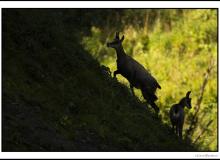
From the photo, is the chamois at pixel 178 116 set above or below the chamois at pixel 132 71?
below

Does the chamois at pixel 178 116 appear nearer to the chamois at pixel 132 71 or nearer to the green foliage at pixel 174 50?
the chamois at pixel 132 71

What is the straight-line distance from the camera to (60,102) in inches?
546

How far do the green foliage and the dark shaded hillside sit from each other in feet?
41.2

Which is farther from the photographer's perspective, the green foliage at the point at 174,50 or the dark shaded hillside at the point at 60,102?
the green foliage at the point at 174,50

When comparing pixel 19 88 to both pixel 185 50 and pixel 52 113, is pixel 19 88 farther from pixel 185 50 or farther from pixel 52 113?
pixel 185 50

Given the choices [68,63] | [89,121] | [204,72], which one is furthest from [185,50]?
[89,121]

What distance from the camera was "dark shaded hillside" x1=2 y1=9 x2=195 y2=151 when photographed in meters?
12.3

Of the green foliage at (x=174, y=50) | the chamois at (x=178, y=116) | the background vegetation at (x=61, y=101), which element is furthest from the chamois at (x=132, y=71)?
the green foliage at (x=174, y=50)

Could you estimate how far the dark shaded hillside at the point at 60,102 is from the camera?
1233cm

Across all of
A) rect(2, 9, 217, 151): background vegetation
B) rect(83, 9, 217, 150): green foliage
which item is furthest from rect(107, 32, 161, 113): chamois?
rect(83, 9, 217, 150): green foliage

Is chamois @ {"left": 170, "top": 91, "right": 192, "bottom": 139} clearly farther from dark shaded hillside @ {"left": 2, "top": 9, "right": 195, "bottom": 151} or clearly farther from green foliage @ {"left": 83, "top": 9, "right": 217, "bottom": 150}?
green foliage @ {"left": 83, "top": 9, "right": 217, "bottom": 150}

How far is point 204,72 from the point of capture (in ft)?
112

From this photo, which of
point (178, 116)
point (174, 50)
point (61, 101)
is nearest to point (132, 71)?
point (178, 116)

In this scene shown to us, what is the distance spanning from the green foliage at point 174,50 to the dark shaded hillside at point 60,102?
41.2 feet
